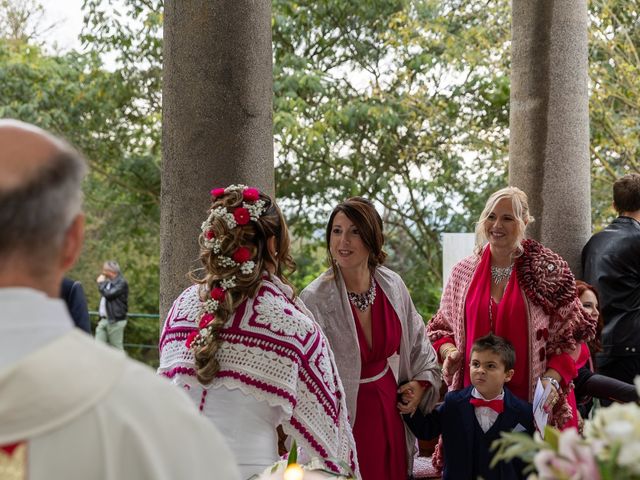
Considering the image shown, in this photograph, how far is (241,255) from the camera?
330cm

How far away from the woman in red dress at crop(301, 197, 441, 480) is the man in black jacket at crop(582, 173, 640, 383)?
1926mm

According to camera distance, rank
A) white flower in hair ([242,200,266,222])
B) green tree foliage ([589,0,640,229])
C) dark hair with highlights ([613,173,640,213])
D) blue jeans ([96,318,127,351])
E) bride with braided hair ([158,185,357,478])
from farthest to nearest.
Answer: blue jeans ([96,318,127,351]) → green tree foliage ([589,0,640,229]) → dark hair with highlights ([613,173,640,213]) → white flower in hair ([242,200,266,222]) → bride with braided hair ([158,185,357,478])

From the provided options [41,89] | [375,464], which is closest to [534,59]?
[375,464]

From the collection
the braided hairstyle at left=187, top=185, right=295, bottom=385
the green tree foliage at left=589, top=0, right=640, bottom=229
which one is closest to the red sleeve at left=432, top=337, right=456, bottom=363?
the braided hairstyle at left=187, top=185, right=295, bottom=385

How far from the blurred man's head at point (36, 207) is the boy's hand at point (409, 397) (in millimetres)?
2987

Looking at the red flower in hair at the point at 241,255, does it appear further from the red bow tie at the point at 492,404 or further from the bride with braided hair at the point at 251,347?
the red bow tie at the point at 492,404

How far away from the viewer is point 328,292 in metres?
4.20

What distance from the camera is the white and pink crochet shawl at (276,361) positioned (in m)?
3.27

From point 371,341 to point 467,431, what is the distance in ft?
1.83

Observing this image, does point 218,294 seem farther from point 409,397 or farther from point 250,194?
point 409,397

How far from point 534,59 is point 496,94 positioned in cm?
488

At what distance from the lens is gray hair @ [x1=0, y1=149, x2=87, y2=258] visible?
1.28 metres

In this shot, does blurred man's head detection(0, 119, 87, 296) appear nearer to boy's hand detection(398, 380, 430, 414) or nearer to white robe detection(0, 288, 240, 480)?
white robe detection(0, 288, 240, 480)

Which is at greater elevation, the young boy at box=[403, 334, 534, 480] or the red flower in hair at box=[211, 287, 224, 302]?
the red flower in hair at box=[211, 287, 224, 302]
